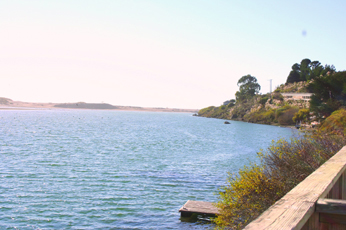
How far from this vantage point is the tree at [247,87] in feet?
590

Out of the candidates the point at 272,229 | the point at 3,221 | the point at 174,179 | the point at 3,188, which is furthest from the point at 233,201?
the point at 3,188

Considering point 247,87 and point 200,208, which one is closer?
point 200,208

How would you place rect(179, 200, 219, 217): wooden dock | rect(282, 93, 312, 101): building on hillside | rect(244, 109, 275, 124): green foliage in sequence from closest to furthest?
rect(179, 200, 219, 217): wooden dock < rect(282, 93, 312, 101): building on hillside < rect(244, 109, 275, 124): green foliage

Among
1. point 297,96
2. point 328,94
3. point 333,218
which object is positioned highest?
point 297,96

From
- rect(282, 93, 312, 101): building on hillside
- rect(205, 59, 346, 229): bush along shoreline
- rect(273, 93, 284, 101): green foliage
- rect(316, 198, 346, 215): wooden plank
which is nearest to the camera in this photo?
rect(316, 198, 346, 215): wooden plank

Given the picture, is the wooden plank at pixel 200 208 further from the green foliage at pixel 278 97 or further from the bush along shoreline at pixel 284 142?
the green foliage at pixel 278 97

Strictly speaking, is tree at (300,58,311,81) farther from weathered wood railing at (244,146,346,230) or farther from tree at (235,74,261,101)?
weathered wood railing at (244,146,346,230)

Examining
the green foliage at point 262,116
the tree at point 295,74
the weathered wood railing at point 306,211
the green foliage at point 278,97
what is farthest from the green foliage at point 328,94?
the tree at point 295,74

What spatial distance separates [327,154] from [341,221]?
10.7m

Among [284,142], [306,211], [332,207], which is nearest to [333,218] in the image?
[332,207]

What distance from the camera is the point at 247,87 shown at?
7151 inches

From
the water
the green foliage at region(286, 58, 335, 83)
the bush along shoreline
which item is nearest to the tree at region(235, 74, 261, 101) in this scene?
the bush along shoreline

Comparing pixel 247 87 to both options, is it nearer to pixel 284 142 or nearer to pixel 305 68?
pixel 305 68

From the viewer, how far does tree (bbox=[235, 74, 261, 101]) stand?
180 metres
